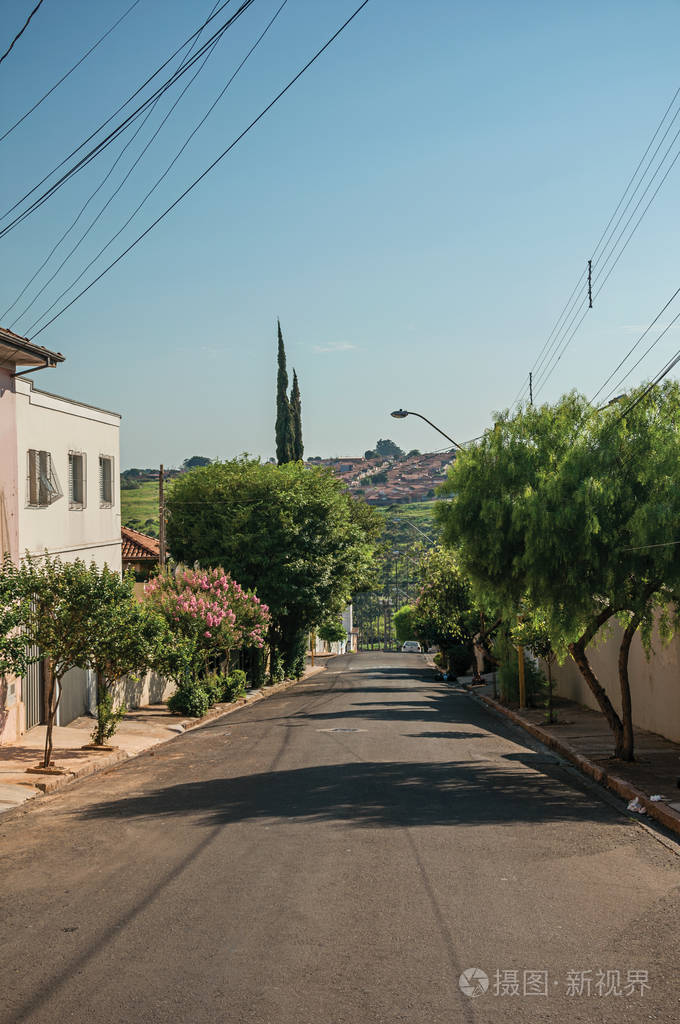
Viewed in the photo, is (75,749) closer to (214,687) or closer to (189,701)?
(189,701)

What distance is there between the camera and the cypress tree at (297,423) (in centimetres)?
6531

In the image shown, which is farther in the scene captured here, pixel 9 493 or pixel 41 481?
pixel 41 481

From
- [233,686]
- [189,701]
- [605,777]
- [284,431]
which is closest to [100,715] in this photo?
[189,701]

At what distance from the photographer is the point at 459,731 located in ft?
69.9

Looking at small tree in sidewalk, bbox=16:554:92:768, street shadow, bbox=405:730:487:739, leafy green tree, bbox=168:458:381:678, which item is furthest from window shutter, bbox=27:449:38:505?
leafy green tree, bbox=168:458:381:678

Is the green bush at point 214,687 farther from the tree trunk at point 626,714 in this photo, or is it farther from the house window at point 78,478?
the tree trunk at point 626,714

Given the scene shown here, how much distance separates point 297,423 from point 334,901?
59.4m

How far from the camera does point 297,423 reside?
2613 inches

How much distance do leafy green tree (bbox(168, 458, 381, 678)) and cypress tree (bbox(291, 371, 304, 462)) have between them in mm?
21142

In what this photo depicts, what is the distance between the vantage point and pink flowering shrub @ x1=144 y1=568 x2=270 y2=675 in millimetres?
28094

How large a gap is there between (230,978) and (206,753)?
12.5 m

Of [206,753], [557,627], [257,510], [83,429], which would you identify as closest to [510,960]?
[557,627]

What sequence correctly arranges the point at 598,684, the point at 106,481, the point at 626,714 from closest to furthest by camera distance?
the point at 626,714
the point at 598,684
the point at 106,481

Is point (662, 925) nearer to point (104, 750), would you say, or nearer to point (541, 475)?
point (541, 475)
